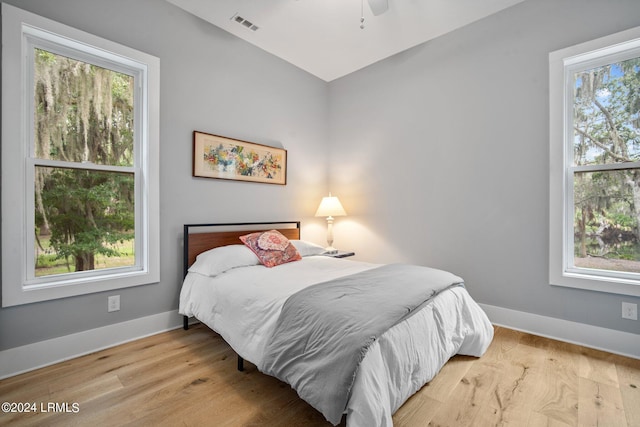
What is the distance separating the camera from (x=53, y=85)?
2074 mm

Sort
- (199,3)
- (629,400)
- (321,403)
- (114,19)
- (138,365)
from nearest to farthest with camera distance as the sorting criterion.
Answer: (321,403) < (629,400) < (138,365) < (114,19) < (199,3)

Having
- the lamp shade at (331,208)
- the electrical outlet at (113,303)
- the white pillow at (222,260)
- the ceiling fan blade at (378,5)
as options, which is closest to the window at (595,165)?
the ceiling fan blade at (378,5)

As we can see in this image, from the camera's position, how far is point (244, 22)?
109 inches

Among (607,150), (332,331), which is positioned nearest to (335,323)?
(332,331)

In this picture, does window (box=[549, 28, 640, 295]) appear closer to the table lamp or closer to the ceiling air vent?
the table lamp

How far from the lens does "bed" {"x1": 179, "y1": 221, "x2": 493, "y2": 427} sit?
1222 millimetres

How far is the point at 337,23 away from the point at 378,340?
2844 mm

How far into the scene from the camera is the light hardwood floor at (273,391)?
146 cm

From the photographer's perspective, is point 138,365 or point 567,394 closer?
point 567,394

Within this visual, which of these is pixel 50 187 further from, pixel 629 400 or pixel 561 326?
pixel 561 326

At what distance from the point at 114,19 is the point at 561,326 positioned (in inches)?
169

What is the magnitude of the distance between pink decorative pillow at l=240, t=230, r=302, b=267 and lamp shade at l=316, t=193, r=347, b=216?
88cm

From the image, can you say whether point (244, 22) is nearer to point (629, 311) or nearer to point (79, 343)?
point (79, 343)

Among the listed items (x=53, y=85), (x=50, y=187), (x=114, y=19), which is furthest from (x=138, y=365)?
(x=114, y=19)
